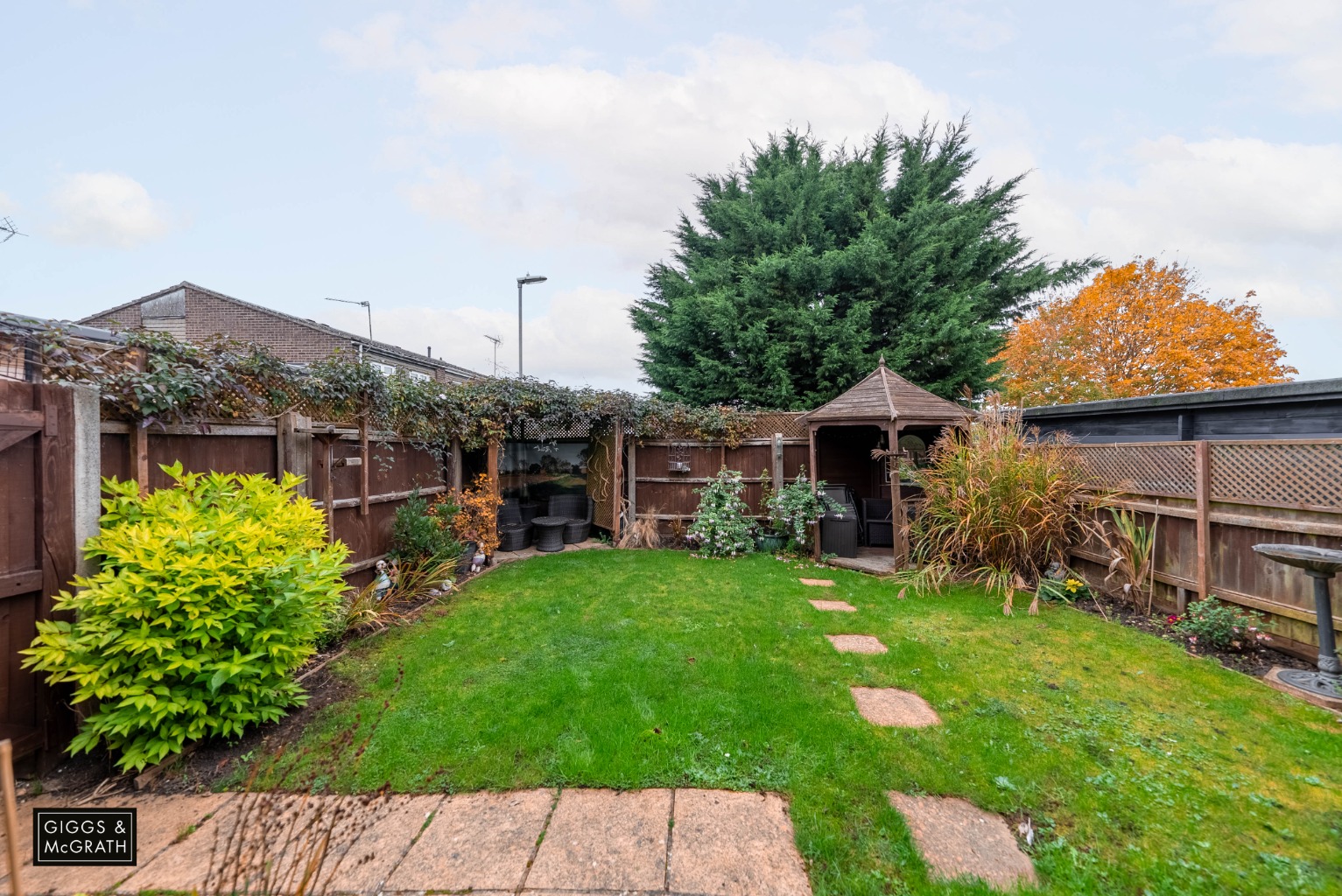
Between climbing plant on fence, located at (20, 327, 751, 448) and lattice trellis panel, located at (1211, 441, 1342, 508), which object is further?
lattice trellis panel, located at (1211, 441, 1342, 508)

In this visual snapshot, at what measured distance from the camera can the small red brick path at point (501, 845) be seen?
5.61ft

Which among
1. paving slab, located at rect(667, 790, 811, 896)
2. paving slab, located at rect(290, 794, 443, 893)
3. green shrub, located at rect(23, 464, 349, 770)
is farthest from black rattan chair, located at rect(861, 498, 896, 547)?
green shrub, located at rect(23, 464, 349, 770)

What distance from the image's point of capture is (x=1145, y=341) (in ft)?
42.1

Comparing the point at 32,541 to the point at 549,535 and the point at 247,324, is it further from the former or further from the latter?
the point at 247,324

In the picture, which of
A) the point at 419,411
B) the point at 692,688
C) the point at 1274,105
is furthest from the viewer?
the point at 1274,105

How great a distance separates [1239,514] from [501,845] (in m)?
5.43

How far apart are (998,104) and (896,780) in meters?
8.67

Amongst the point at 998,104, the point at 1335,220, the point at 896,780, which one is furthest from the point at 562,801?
the point at 1335,220

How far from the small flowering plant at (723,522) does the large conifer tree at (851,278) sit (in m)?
3.81

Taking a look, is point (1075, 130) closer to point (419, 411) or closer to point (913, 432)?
point (913, 432)

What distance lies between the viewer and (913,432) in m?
8.18

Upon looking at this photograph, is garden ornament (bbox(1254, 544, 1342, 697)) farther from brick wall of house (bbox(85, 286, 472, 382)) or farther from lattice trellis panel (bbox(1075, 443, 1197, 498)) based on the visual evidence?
brick wall of house (bbox(85, 286, 472, 382))

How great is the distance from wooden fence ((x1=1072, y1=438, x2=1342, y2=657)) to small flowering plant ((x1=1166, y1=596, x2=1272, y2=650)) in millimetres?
105

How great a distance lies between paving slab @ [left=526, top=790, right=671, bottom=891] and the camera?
5.71 ft
